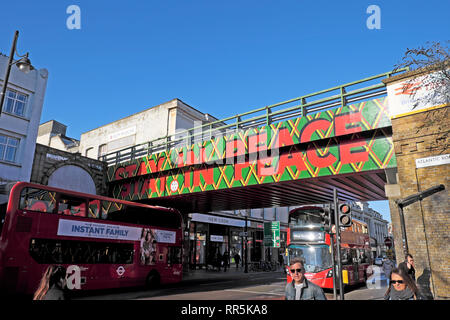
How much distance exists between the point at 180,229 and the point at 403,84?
1326 cm

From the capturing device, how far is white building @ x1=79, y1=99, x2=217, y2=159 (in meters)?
31.1

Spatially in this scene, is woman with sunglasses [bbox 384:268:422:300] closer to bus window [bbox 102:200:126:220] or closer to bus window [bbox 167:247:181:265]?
bus window [bbox 102:200:126:220]

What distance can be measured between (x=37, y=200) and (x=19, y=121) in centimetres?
1141

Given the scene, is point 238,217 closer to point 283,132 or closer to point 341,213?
point 283,132

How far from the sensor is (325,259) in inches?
622

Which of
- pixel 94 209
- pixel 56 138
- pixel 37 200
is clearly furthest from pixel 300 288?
pixel 56 138

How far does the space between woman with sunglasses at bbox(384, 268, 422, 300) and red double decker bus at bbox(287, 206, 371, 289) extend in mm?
10337

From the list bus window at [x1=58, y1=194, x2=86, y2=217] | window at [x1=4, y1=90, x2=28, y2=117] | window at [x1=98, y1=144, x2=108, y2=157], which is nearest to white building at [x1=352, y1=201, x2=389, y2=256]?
window at [x1=98, y1=144, x2=108, y2=157]

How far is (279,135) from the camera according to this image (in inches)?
580

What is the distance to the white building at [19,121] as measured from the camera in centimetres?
1981

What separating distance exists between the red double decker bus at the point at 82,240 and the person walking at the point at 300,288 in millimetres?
10495

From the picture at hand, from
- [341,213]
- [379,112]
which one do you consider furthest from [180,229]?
[379,112]

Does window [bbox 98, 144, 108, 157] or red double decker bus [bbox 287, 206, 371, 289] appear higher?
window [bbox 98, 144, 108, 157]

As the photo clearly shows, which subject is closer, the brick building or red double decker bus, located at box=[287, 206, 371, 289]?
the brick building
